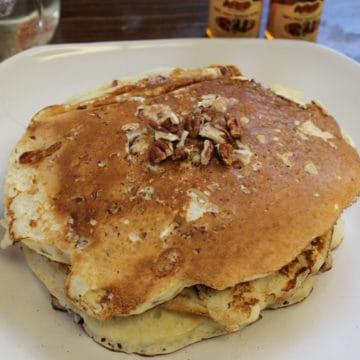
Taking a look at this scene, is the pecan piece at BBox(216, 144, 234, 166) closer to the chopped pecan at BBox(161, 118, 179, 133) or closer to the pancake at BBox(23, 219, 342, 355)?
the chopped pecan at BBox(161, 118, 179, 133)

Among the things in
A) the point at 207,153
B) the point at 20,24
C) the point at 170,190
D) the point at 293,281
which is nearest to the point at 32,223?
the point at 170,190

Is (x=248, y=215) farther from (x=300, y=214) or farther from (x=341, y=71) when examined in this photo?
(x=341, y=71)

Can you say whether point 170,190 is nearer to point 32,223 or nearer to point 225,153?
point 225,153

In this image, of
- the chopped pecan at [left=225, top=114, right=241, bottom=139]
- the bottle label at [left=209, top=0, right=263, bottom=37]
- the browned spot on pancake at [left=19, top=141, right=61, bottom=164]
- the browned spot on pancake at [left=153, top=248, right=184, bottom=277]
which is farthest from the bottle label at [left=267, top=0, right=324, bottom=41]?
the browned spot on pancake at [left=153, top=248, right=184, bottom=277]

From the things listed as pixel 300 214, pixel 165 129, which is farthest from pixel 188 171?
pixel 300 214

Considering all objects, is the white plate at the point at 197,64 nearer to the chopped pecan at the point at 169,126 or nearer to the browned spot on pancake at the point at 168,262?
the browned spot on pancake at the point at 168,262

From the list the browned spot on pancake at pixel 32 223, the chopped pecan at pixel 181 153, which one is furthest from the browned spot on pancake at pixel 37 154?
the chopped pecan at pixel 181 153

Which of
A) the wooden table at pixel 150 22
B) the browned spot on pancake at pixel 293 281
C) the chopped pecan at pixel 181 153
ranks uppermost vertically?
the chopped pecan at pixel 181 153
